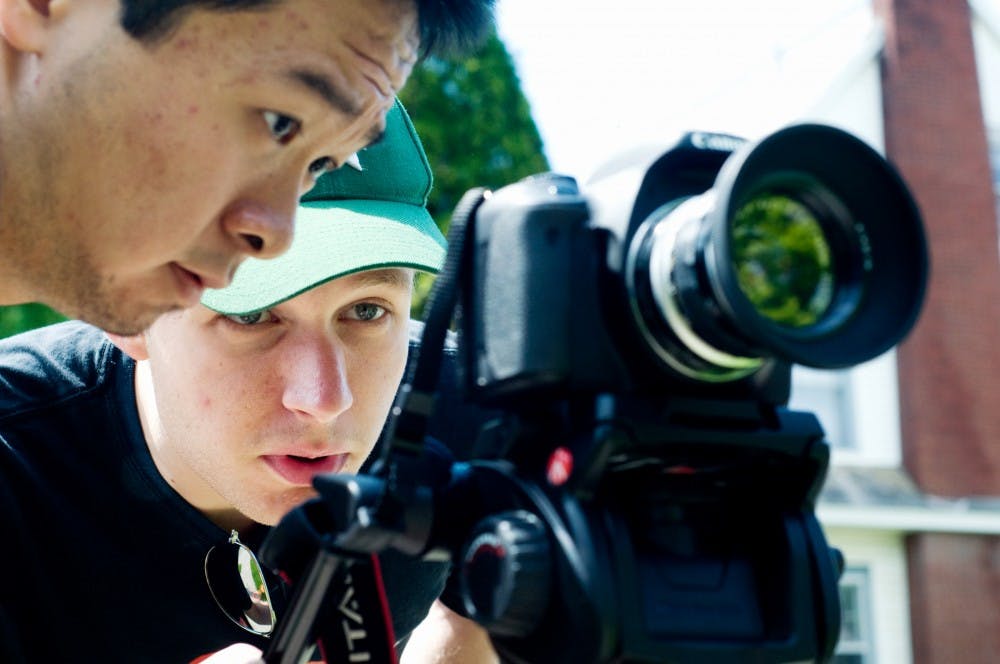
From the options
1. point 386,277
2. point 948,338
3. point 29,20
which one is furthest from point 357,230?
point 948,338

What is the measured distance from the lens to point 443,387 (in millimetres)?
2463

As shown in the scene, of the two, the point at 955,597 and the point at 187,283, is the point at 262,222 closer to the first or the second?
the point at 187,283

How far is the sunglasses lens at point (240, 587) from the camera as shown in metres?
1.98

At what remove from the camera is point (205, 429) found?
1949 mm

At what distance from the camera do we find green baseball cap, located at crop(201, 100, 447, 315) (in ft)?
6.28

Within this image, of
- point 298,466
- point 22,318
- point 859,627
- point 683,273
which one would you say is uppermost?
point 22,318

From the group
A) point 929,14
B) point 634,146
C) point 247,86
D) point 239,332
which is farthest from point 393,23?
point 929,14

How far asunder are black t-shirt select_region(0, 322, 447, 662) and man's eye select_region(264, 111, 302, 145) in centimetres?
87

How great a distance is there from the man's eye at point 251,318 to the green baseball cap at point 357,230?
0.13ft

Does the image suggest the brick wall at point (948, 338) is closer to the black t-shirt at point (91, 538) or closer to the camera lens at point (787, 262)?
the black t-shirt at point (91, 538)

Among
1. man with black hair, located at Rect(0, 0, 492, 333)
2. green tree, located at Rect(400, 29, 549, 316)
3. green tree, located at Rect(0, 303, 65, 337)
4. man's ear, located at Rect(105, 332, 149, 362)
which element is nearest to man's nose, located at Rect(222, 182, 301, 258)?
man with black hair, located at Rect(0, 0, 492, 333)

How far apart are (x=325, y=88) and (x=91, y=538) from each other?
103 cm

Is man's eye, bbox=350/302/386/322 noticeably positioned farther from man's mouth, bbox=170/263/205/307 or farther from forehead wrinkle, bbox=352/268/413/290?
man's mouth, bbox=170/263/205/307

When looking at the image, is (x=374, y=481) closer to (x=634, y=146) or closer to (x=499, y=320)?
(x=499, y=320)
